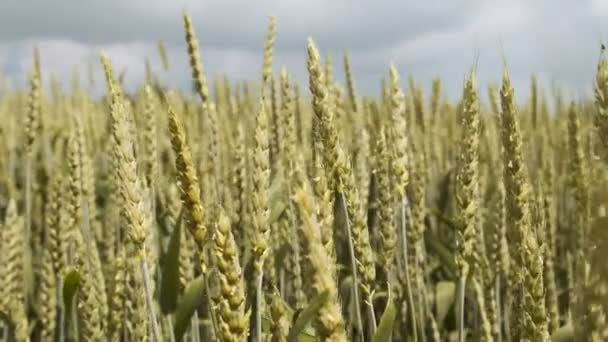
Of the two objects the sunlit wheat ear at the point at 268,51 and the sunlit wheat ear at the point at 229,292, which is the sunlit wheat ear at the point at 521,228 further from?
the sunlit wheat ear at the point at 268,51

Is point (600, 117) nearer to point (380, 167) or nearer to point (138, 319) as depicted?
point (138, 319)

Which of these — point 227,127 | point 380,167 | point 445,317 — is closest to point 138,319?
point 380,167

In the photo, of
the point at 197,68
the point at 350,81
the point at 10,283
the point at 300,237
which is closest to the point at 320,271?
the point at 300,237

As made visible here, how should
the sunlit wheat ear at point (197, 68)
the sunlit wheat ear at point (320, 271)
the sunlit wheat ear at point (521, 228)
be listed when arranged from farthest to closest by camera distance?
the sunlit wheat ear at point (197, 68)
the sunlit wheat ear at point (521, 228)
the sunlit wheat ear at point (320, 271)

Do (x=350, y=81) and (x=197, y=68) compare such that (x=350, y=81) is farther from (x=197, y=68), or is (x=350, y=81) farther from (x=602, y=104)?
(x=602, y=104)

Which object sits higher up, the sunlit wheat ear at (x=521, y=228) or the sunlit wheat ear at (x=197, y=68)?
the sunlit wheat ear at (x=197, y=68)

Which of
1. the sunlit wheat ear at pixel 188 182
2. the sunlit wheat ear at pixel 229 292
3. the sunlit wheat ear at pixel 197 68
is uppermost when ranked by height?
the sunlit wheat ear at pixel 197 68

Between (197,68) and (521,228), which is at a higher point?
(197,68)

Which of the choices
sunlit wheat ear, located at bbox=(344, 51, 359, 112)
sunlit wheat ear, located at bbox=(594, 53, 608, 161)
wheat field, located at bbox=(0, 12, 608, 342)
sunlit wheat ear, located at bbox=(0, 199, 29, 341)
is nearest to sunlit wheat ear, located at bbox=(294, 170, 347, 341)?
wheat field, located at bbox=(0, 12, 608, 342)

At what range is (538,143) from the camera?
10.8ft

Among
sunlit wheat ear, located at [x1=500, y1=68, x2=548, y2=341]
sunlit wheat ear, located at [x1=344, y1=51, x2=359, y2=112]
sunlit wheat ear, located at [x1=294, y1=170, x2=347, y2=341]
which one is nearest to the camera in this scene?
sunlit wheat ear, located at [x1=294, y1=170, x2=347, y2=341]

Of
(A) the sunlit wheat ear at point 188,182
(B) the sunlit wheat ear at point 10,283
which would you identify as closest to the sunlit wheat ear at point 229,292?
(A) the sunlit wheat ear at point 188,182

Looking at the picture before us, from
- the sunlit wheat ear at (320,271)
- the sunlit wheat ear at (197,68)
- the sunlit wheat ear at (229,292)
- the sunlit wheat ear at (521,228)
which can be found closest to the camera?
the sunlit wheat ear at (320,271)

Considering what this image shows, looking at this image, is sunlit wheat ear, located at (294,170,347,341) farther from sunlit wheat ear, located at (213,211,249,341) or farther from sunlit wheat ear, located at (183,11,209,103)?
sunlit wheat ear, located at (183,11,209,103)
